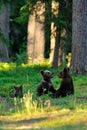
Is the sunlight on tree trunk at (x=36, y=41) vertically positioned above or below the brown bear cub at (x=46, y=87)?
below

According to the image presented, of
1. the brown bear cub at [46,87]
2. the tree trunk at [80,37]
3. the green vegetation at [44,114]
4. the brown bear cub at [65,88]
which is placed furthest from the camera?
the tree trunk at [80,37]

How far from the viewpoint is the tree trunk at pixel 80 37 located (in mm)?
23562

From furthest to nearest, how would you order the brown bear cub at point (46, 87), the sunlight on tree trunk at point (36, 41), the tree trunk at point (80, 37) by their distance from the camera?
the sunlight on tree trunk at point (36, 41) → the tree trunk at point (80, 37) → the brown bear cub at point (46, 87)

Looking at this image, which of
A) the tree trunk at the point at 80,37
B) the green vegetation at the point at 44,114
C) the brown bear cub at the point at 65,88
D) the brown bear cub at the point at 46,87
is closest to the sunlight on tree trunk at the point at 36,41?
the tree trunk at the point at 80,37

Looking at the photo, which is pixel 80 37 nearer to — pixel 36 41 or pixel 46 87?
pixel 46 87

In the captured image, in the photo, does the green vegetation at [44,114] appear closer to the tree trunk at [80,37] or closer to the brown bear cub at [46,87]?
the brown bear cub at [46,87]

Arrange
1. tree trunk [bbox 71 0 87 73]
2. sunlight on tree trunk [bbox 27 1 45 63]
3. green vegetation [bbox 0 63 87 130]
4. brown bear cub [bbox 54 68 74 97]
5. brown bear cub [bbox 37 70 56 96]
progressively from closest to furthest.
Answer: green vegetation [bbox 0 63 87 130]
brown bear cub [bbox 54 68 74 97]
brown bear cub [bbox 37 70 56 96]
tree trunk [bbox 71 0 87 73]
sunlight on tree trunk [bbox 27 1 45 63]

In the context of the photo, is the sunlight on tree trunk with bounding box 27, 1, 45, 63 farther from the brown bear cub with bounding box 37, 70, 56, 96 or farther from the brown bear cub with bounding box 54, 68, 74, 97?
the brown bear cub with bounding box 54, 68, 74, 97

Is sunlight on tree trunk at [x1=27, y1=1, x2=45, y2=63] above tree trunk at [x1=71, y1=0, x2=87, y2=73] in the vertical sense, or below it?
below

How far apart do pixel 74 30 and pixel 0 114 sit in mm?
11416

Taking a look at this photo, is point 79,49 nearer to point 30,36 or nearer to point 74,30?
point 74,30

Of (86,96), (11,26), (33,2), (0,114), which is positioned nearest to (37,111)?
(0,114)

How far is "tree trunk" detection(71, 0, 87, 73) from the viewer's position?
77.3 ft

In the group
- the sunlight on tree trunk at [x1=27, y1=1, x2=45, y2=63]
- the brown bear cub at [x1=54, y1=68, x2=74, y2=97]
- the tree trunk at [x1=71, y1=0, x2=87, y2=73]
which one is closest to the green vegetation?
the brown bear cub at [x1=54, y1=68, x2=74, y2=97]
